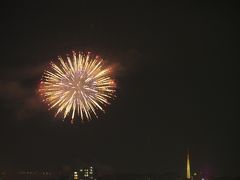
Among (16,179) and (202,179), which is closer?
(16,179)

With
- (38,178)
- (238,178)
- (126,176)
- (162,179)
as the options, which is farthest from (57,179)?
(238,178)

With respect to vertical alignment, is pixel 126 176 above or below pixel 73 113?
below

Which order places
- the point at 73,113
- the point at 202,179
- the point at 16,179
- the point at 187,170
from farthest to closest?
the point at 187,170, the point at 202,179, the point at 16,179, the point at 73,113

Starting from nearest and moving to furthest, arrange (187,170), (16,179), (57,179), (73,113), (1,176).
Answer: (73,113) → (1,176) → (16,179) → (57,179) → (187,170)

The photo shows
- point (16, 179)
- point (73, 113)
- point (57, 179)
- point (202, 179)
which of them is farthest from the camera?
point (202, 179)

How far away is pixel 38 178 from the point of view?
442ft

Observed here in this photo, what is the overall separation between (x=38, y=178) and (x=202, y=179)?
4808 centimetres

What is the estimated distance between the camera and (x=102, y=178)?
5433 inches

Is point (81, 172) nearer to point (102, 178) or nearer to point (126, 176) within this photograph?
point (102, 178)

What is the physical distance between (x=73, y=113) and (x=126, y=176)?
339 ft

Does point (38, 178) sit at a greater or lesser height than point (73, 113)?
lesser

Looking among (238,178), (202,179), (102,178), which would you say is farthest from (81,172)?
A: (238,178)

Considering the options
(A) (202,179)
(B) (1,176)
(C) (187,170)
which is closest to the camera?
(B) (1,176)

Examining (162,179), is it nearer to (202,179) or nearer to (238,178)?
(202,179)
